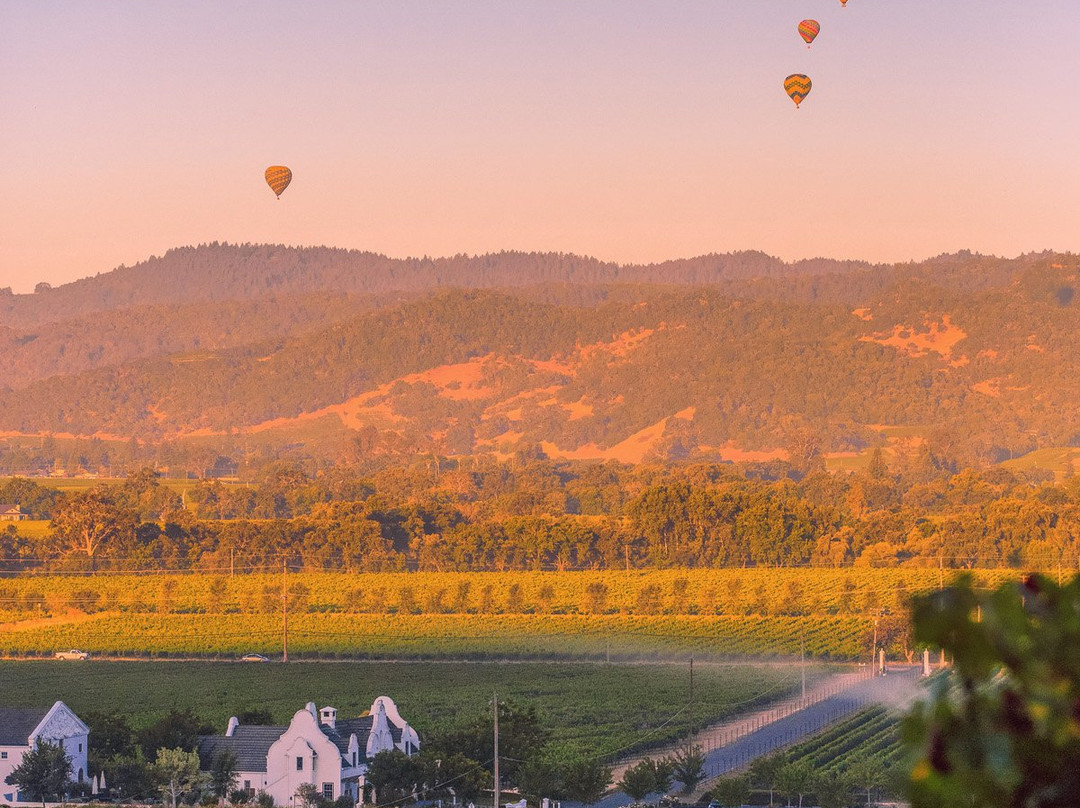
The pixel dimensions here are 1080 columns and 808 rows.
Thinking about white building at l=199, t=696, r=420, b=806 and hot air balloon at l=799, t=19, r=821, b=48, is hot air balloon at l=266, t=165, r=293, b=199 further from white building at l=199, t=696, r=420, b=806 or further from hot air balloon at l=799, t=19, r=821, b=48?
white building at l=199, t=696, r=420, b=806

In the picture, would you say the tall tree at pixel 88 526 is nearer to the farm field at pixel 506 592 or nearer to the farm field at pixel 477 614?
the farm field at pixel 506 592

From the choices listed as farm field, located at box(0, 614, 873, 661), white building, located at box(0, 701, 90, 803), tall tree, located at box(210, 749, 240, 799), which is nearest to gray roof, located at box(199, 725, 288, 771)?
tall tree, located at box(210, 749, 240, 799)

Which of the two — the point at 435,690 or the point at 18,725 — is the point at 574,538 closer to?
the point at 435,690

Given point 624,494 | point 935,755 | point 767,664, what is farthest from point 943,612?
point 624,494

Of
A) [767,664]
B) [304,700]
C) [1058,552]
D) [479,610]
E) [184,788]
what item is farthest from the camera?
[1058,552]

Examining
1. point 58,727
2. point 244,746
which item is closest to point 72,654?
point 58,727

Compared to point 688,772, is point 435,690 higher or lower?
higher

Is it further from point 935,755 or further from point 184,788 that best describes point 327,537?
point 935,755

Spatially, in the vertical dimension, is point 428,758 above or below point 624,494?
below
